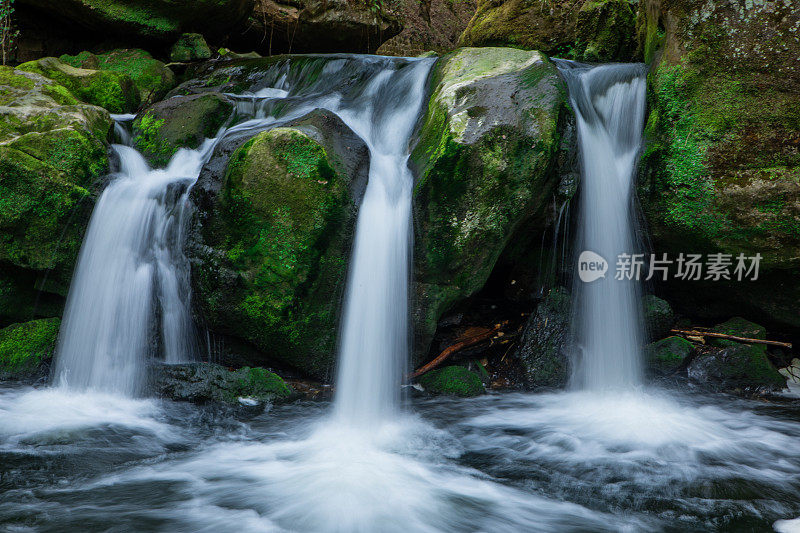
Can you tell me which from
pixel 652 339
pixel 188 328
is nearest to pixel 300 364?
pixel 188 328

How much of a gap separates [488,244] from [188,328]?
9.83 ft

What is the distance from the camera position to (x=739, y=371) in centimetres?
537

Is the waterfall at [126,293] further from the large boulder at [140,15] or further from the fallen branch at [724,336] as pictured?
the fallen branch at [724,336]

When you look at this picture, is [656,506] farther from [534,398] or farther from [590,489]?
[534,398]

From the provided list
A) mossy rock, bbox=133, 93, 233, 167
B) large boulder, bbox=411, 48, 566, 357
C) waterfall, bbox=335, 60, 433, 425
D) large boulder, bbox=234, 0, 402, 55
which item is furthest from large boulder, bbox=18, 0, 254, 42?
large boulder, bbox=411, 48, 566, 357

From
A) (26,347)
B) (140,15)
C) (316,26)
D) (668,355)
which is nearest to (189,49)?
(140,15)

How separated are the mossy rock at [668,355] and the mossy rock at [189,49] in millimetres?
7899

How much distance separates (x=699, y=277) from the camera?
5723 millimetres

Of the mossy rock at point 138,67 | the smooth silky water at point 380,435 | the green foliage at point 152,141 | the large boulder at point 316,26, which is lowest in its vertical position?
the smooth silky water at point 380,435

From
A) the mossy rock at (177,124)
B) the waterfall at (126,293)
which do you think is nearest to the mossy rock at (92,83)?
the mossy rock at (177,124)

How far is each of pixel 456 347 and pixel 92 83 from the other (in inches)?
231

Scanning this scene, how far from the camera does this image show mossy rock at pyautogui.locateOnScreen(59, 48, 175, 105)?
7828mm

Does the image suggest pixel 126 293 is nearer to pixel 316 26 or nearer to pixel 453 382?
pixel 453 382

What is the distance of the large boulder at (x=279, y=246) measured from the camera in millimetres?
4848
